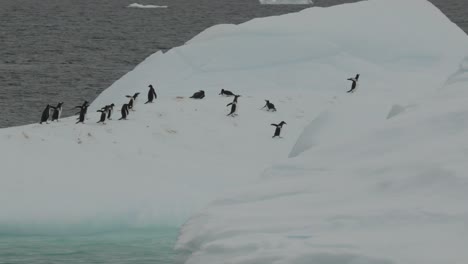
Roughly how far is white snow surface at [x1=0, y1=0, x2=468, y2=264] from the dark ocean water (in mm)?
12071

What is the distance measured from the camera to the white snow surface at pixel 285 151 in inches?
338

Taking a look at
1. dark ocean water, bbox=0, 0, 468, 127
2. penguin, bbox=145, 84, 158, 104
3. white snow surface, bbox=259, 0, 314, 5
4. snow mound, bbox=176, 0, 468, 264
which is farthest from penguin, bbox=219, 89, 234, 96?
white snow surface, bbox=259, 0, 314, 5

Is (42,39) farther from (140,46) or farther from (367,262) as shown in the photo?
Answer: (367,262)

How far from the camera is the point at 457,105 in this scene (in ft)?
36.3

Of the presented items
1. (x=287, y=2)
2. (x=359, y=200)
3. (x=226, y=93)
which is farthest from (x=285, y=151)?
(x=287, y=2)

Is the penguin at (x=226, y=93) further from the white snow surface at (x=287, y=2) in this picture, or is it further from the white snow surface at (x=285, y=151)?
the white snow surface at (x=287, y=2)

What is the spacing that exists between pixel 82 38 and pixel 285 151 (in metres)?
55.6

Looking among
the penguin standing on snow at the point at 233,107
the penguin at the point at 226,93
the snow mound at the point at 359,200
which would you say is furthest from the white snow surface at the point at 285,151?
the penguin at the point at 226,93

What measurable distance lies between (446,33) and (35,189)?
53.6 feet

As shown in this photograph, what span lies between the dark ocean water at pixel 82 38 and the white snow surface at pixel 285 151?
12.1 metres

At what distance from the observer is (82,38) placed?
77.7 metres

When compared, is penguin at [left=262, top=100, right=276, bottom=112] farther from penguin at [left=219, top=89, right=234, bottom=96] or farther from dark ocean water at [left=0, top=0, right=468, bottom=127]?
dark ocean water at [left=0, top=0, right=468, bottom=127]

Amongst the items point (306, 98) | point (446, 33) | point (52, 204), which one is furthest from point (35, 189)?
point (446, 33)

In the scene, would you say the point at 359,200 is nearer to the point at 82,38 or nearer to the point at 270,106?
the point at 270,106
